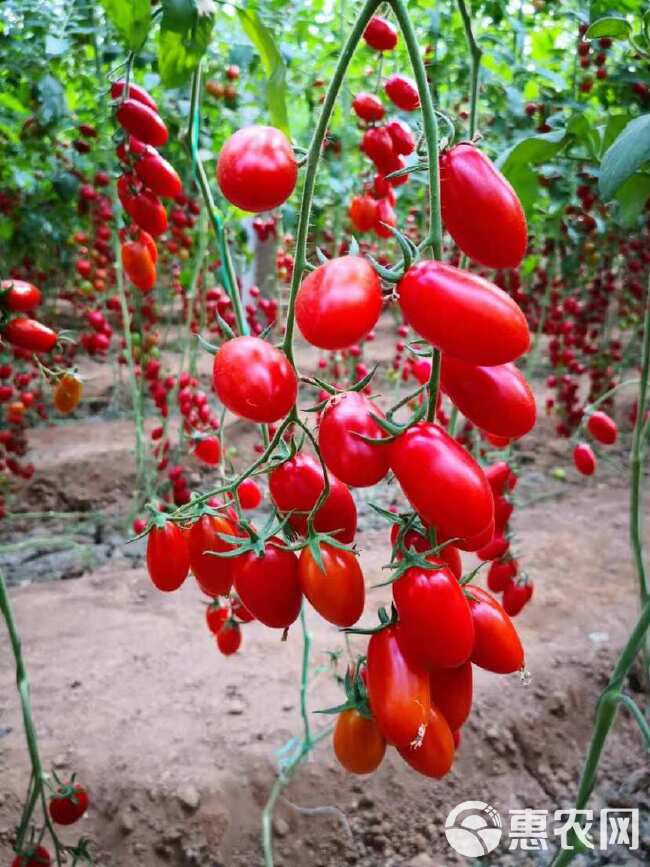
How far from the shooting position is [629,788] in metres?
1.46

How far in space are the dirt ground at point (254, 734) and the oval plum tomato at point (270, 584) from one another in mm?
909

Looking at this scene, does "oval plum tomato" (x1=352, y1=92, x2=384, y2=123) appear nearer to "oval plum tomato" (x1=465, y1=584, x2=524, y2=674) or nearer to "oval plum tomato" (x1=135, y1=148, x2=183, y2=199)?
"oval plum tomato" (x1=135, y1=148, x2=183, y2=199)

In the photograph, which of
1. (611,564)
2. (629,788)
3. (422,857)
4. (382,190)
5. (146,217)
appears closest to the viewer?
(146,217)

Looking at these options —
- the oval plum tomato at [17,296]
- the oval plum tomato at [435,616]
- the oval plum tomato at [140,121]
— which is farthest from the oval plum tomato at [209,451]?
the oval plum tomato at [435,616]

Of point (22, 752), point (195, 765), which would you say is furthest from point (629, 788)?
point (22, 752)

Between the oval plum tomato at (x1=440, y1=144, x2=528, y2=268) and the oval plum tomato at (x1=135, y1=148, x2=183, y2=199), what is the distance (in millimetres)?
467

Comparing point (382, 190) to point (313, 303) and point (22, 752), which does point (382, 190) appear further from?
point (22, 752)

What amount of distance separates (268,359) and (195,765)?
1172mm

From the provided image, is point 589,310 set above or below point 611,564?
above

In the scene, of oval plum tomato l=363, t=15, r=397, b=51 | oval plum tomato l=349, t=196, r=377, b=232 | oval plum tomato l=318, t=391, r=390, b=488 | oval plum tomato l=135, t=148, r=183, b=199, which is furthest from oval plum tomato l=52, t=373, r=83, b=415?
oval plum tomato l=318, t=391, r=390, b=488

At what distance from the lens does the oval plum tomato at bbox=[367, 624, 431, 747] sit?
456 millimetres

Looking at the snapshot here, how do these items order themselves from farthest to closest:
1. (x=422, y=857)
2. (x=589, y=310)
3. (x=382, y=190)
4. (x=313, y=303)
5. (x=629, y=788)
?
(x=589, y=310) < (x=629, y=788) < (x=422, y=857) < (x=382, y=190) < (x=313, y=303)

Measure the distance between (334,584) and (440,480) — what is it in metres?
0.12

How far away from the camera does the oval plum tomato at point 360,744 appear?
1.86 feet
